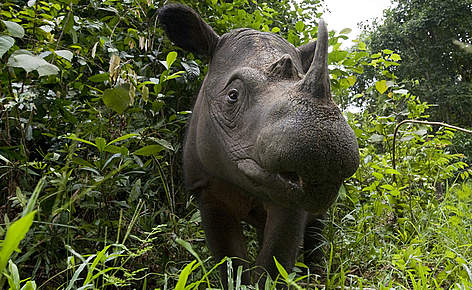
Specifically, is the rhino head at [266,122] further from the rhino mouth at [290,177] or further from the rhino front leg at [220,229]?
the rhino front leg at [220,229]

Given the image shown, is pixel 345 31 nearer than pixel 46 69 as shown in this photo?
No

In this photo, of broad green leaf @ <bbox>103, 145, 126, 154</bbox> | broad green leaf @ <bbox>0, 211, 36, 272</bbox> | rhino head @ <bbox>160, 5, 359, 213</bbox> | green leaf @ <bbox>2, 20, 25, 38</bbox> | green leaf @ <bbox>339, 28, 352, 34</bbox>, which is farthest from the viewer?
green leaf @ <bbox>339, 28, 352, 34</bbox>

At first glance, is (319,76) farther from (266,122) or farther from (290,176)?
(290,176)

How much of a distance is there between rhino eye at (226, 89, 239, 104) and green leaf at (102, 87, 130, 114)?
0.56 m

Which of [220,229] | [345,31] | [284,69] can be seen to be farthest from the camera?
[345,31]

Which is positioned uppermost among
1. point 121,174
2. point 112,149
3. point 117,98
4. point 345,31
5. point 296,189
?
point 345,31

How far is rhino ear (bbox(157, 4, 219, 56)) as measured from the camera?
107 inches

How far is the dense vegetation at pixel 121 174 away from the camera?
2.31 metres

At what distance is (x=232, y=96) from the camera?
7.56ft

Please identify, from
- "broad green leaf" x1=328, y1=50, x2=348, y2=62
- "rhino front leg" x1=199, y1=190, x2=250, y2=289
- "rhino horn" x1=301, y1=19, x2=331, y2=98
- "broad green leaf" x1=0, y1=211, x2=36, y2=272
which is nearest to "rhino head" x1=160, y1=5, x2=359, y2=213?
"rhino horn" x1=301, y1=19, x2=331, y2=98

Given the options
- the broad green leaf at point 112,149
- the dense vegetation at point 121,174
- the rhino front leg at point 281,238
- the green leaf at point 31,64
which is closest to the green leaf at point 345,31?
the dense vegetation at point 121,174

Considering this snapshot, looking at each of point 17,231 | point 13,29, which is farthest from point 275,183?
point 13,29

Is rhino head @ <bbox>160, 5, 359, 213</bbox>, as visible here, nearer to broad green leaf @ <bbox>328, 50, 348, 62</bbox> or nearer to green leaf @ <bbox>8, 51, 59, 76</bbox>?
broad green leaf @ <bbox>328, 50, 348, 62</bbox>

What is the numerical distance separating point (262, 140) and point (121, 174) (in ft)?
A: 4.39
